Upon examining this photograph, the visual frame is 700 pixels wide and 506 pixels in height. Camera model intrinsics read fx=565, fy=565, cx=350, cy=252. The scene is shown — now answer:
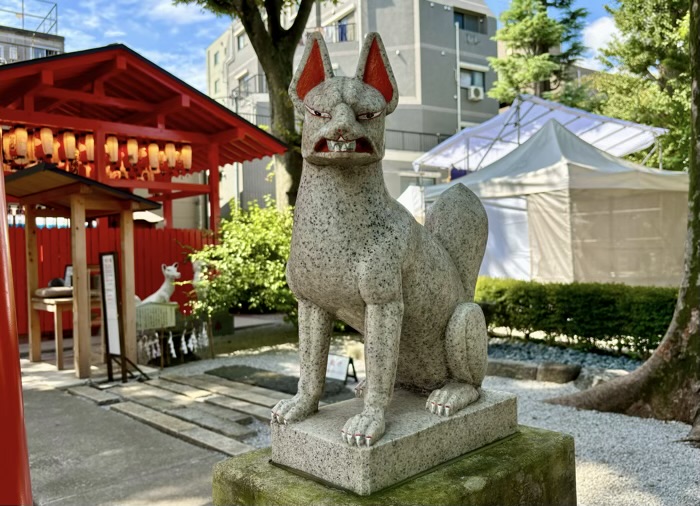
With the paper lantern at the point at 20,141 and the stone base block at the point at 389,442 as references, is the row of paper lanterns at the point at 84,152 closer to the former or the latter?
the paper lantern at the point at 20,141

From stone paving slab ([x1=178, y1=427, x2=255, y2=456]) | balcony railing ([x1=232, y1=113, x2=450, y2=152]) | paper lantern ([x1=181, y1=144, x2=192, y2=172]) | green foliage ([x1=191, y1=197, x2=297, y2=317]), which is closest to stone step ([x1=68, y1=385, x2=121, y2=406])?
stone paving slab ([x1=178, y1=427, x2=255, y2=456])

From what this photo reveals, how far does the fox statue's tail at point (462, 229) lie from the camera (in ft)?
8.85

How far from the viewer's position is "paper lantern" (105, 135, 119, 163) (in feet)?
32.9

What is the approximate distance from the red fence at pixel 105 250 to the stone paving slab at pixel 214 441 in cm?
587

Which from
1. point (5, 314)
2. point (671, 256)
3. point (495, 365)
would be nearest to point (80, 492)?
point (5, 314)

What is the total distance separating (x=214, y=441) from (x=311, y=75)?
3474mm

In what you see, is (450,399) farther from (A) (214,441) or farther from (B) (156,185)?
(B) (156,185)

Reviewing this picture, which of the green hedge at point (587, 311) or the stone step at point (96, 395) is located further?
the green hedge at point (587, 311)

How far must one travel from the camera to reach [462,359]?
2520mm

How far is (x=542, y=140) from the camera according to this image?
10.8m

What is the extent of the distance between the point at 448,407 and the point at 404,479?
379 millimetres

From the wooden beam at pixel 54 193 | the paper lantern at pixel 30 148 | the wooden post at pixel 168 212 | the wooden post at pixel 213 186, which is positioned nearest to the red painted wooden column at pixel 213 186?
the wooden post at pixel 213 186

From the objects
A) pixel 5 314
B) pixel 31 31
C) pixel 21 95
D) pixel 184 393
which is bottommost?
pixel 184 393

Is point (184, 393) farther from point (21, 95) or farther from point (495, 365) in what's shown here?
point (21, 95)
